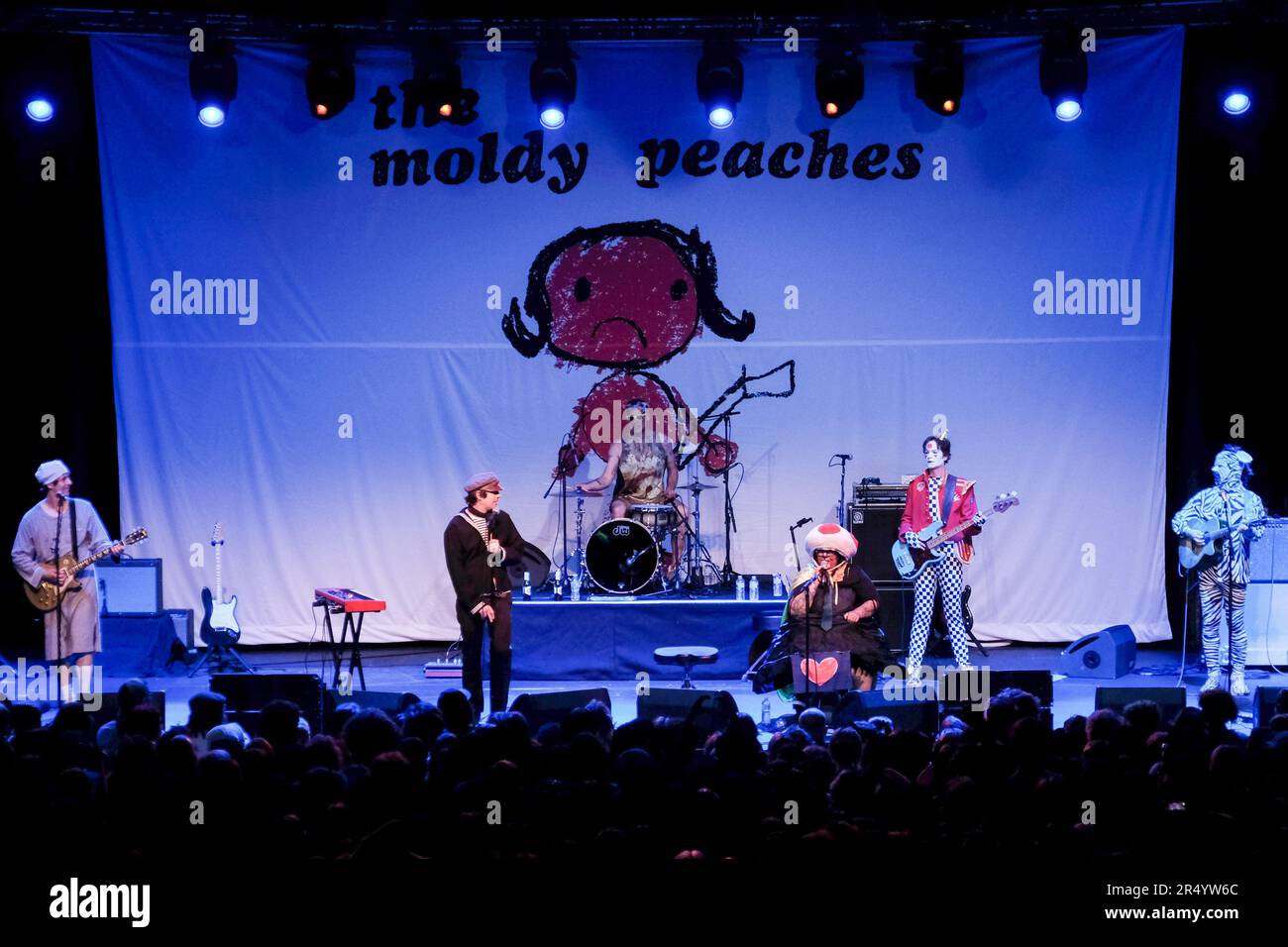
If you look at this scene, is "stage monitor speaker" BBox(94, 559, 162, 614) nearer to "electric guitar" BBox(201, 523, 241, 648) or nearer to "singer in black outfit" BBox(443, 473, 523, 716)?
"electric guitar" BBox(201, 523, 241, 648)

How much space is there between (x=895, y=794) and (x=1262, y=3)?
904cm

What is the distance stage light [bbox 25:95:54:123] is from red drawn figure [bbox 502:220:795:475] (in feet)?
14.1

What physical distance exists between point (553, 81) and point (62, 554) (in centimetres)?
545

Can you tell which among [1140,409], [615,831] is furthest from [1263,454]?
[615,831]

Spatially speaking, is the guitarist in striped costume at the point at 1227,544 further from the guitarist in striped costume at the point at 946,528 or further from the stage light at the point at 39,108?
the stage light at the point at 39,108

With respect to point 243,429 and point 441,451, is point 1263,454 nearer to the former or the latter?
point 441,451

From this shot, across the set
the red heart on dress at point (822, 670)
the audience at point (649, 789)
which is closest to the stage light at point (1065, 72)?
the red heart on dress at point (822, 670)

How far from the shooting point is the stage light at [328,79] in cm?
1246

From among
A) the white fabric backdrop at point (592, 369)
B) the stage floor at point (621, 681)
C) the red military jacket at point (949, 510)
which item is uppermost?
the white fabric backdrop at point (592, 369)

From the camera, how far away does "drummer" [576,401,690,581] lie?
42.2ft

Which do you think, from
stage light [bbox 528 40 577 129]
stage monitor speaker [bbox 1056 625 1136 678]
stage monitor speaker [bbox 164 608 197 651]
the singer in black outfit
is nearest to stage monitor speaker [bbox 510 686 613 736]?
the singer in black outfit

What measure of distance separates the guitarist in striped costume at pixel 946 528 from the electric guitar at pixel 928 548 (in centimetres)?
4

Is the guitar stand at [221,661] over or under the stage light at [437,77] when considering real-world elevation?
under
